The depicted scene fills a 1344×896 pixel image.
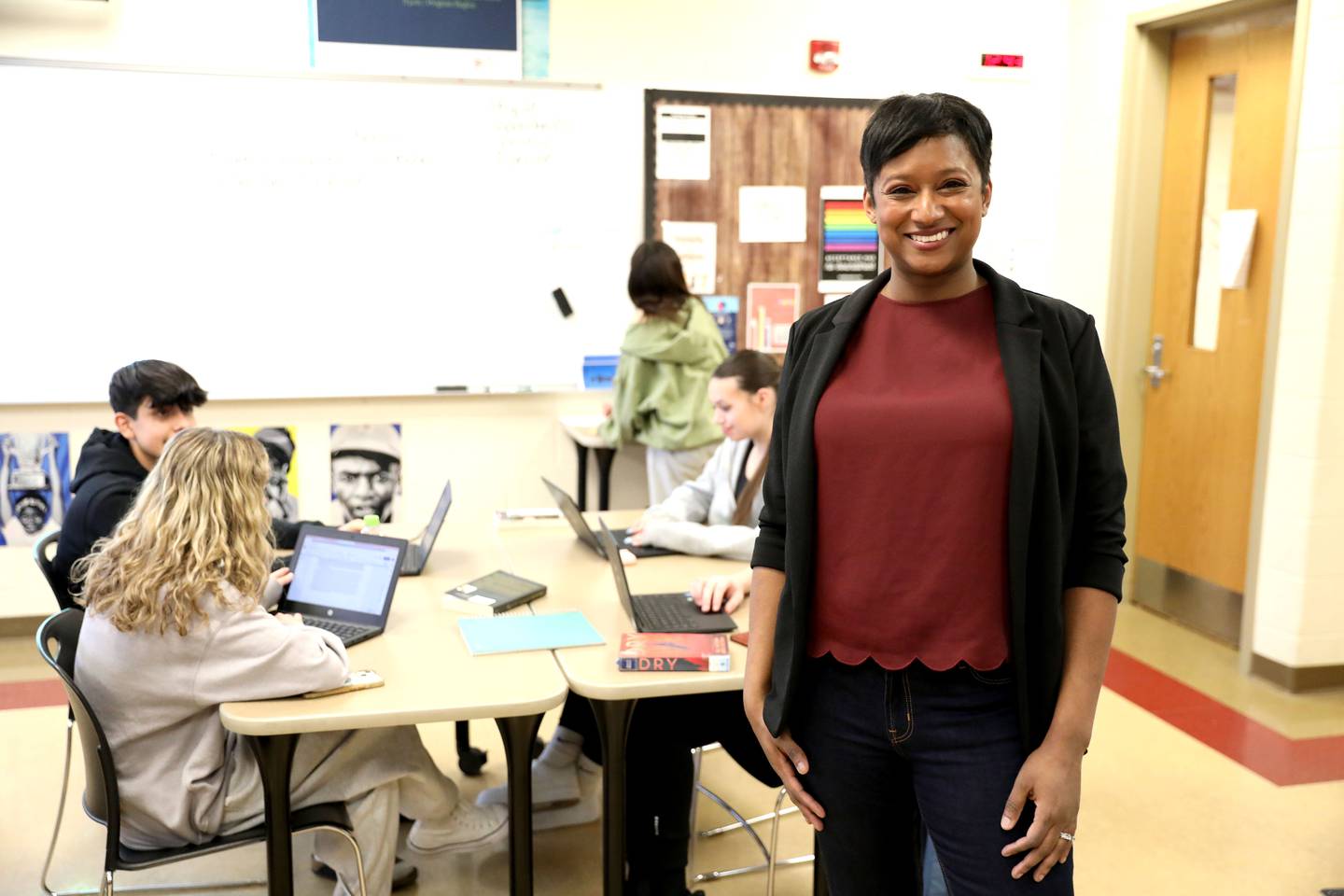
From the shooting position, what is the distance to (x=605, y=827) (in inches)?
86.4

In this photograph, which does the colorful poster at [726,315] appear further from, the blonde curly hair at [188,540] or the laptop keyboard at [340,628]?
the blonde curly hair at [188,540]

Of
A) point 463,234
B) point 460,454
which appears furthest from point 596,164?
point 460,454

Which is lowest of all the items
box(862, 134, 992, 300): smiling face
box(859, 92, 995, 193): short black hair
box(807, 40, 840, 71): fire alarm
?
box(862, 134, 992, 300): smiling face

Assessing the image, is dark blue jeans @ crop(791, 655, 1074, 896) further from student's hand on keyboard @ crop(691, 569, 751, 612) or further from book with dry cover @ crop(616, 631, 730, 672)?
student's hand on keyboard @ crop(691, 569, 751, 612)

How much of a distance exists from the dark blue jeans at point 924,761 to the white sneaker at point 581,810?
5.50 ft

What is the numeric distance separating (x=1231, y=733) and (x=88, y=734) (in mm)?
3142

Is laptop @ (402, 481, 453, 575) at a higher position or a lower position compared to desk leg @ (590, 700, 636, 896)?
higher

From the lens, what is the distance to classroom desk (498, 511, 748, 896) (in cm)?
210

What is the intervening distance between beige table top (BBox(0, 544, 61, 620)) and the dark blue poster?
2.20m

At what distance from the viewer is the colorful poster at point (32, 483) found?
14.2 feet

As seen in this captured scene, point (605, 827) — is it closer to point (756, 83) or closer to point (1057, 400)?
point (1057, 400)

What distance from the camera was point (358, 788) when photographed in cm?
221

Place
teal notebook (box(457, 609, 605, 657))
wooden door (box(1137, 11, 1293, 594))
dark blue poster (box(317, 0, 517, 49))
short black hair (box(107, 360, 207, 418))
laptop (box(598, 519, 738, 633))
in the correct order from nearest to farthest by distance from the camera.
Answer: teal notebook (box(457, 609, 605, 657)) < laptop (box(598, 519, 738, 633)) < short black hair (box(107, 360, 207, 418)) < wooden door (box(1137, 11, 1293, 594)) < dark blue poster (box(317, 0, 517, 49))

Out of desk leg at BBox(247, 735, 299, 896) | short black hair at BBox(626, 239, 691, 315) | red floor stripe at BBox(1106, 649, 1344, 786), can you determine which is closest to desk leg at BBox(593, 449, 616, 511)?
short black hair at BBox(626, 239, 691, 315)
